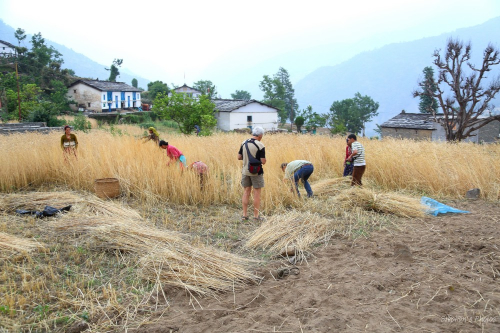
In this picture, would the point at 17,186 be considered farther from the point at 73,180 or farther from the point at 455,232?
the point at 455,232

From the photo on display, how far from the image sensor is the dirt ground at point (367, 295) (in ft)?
9.82

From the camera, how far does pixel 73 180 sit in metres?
7.98

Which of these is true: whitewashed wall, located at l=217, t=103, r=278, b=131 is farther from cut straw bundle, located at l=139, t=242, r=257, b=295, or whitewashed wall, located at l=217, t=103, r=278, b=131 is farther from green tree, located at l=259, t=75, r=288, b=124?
cut straw bundle, located at l=139, t=242, r=257, b=295

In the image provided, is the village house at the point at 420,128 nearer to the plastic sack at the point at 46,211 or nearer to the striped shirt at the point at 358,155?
the striped shirt at the point at 358,155

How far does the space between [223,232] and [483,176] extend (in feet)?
Answer: 19.0

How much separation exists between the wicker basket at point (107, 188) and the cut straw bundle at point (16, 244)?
2.36 m

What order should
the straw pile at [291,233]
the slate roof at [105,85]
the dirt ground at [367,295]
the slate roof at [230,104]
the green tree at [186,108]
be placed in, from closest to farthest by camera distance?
the dirt ground at [367,295] < the straw pile at [291,233] < the green tree at [186,108] < the slate roof at [230,104] < the slate roof at [105,85]

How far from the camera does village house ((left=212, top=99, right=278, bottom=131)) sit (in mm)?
41031

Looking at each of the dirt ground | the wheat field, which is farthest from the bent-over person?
the dirt ground

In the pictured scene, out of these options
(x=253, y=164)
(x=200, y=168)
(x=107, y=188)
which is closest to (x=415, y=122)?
(x=200, y=168)

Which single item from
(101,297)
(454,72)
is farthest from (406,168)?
(454,72)

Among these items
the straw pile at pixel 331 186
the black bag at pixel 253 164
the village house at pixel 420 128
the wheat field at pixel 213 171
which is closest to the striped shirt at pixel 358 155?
the straw pile at pixel 331 186

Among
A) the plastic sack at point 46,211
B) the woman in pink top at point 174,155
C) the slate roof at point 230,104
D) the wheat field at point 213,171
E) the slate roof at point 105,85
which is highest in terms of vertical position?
the slate roof at point 105,85

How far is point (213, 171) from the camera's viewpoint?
841 centimetres
